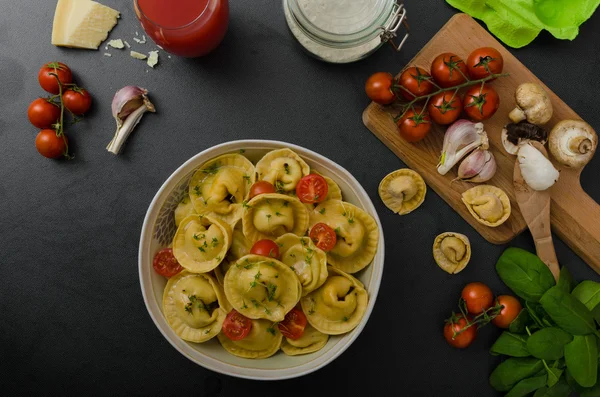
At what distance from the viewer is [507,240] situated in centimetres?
215

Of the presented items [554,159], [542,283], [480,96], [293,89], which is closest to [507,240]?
[542,283]

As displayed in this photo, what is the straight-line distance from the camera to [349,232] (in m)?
1.85

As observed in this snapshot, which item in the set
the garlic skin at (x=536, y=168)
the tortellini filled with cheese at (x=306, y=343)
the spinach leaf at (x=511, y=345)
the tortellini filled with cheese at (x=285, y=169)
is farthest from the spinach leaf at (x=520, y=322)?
the tortellini filled with cheese at (x=285, y=169)

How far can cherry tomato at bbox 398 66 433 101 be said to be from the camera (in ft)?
6.53

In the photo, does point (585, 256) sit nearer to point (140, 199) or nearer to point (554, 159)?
point (554, 159)

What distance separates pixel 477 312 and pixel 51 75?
190cm

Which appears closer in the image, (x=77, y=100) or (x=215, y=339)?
(x=215, y=339)

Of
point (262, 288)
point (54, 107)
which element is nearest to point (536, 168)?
point (262, 288)

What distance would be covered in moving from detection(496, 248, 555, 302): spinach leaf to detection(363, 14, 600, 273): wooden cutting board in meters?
0.11

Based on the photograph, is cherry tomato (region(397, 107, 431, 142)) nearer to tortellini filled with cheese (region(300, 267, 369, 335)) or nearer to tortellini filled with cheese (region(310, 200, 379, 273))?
tortellini filled with cheese (region(310, 200, 379, 273))

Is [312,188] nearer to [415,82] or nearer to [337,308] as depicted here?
[337,308]

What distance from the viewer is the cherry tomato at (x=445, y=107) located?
200cm

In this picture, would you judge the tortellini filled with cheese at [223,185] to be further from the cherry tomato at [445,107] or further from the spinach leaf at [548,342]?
the spinach leaf at [548,342]

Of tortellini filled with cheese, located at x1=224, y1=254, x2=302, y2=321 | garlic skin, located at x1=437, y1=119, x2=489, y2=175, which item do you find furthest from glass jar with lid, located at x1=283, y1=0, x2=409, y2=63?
tortellini filled with cheese, located at x1=224, y1=254, x2=302, y2=321
